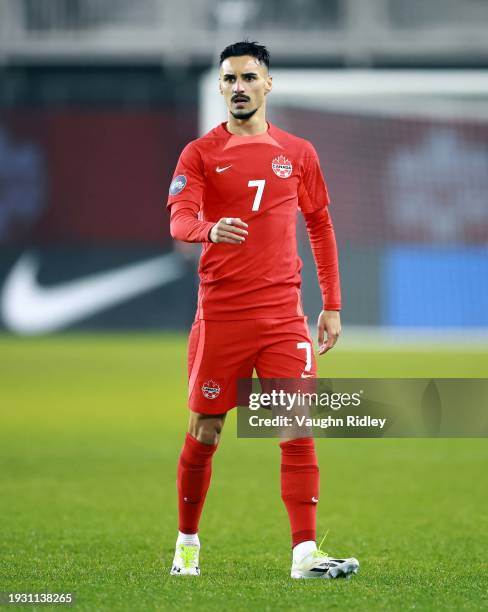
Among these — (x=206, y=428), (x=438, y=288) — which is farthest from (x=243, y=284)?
(x=438, y=288)

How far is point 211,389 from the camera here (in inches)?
195

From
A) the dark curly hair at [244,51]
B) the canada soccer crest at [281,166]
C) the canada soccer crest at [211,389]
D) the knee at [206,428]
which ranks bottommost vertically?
the knee at [206,428]

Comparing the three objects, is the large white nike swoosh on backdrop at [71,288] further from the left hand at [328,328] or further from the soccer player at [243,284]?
the soccer player at [243,284]

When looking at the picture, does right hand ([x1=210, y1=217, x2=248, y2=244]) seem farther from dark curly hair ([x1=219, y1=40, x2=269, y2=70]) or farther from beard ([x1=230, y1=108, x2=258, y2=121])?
dark curly hair ([x1=219, y1=40, x2=269, y2=70])

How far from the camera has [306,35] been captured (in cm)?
2498

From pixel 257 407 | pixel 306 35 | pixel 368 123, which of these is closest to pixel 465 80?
pixel 368 123

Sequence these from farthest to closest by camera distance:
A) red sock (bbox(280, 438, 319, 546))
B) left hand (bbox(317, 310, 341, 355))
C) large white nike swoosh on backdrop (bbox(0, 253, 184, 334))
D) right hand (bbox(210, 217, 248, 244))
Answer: large white nike swoosh on backdrop (bbox(0, 253, 184, 334)) → left hand (bbox(317, 310, 341, 355)) → red sock (bbox(280, 438, 319, 546)) → right hand (bbox(210, 217, 248, 244))

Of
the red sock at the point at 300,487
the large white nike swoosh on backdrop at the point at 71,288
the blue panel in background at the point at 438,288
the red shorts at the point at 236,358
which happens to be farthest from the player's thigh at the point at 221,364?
the large white nike swoosh on backdrop at the point at 71,288

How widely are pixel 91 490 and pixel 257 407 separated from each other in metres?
3.09

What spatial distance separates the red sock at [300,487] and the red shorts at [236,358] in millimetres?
281

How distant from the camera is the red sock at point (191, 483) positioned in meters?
5.07

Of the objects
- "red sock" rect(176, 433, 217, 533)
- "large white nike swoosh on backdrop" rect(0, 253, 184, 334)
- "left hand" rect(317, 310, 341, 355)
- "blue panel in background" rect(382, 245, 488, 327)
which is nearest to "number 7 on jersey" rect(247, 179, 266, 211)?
"left hand" rect(317, 310, 341, 355)

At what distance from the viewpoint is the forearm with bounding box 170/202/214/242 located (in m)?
4.66

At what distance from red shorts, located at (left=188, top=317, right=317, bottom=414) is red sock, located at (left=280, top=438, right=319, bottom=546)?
28cm
